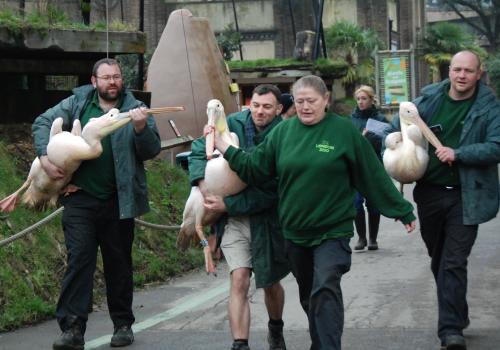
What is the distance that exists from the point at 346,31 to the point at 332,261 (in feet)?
143

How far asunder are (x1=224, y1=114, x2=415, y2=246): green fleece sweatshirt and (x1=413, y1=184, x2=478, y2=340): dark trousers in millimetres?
997

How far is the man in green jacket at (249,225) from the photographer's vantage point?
7.54 meters

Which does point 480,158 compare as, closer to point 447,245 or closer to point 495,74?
point 447,245

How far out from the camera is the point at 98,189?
837 centimetres

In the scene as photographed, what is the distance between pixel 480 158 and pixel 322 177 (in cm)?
150

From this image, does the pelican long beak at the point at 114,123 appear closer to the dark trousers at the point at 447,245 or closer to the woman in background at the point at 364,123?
the dark trousers at the point at 447,245

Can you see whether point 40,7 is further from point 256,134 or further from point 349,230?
point 349,230

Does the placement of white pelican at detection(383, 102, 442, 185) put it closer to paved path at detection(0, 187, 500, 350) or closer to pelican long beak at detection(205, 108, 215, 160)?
paved path at detection(0, 187, 500, 350)

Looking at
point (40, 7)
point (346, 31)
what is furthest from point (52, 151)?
point (346, 31)

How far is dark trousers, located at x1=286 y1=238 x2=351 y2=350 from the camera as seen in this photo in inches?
267

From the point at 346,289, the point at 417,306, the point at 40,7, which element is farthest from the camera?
the point at 40,7

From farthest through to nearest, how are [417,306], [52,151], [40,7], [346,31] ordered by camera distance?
[346,31] < [40,7] < [417,306] < [52,151]

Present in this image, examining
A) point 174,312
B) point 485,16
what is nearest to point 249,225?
point 174,312

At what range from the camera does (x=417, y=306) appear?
9695 mm
